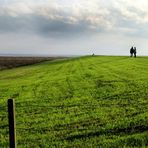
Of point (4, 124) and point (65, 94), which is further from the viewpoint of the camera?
point (65, 94)

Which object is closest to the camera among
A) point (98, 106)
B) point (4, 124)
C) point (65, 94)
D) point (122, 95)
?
point (4, 124)

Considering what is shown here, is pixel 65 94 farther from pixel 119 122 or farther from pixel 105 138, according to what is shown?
pixel 105 138

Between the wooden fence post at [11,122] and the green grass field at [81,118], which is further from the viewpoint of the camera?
the green grass field at [81,118]

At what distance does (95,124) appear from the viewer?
18.3 m

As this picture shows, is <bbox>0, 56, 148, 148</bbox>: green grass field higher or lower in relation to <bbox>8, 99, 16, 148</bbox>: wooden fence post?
lower

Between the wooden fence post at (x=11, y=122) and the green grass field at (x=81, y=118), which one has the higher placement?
the wooden fence post at (x=11, y=122)

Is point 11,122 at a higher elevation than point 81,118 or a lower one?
higher

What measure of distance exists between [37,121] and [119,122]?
445 centimetres

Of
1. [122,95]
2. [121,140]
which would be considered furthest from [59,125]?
[122,95]

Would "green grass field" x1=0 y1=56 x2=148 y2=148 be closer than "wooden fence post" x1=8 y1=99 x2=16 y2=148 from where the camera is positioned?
No

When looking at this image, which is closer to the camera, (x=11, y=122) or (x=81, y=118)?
(x=11, y=122)

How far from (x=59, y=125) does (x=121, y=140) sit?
446cm

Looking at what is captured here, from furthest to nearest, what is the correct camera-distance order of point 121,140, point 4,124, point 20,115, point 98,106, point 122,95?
point 122,95 → point 98,106 → point 20,115 → point 4,124 → point 121,140

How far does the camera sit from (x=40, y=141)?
623 inches
